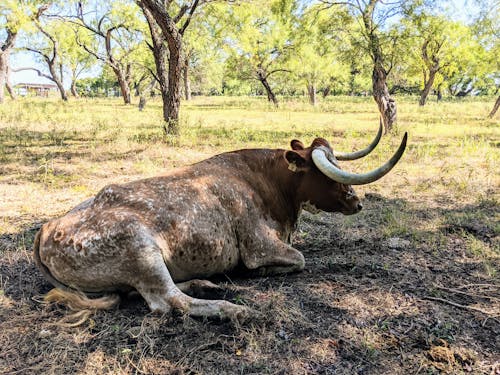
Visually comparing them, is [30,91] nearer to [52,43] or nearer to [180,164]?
[52,43]

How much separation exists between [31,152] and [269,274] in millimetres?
7768

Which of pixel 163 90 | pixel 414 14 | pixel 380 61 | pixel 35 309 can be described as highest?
pixel 414 14

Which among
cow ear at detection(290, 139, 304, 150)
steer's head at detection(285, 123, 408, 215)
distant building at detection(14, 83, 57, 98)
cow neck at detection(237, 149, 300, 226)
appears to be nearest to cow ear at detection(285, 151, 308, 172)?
steer's head at detection(285, 123, 408, 215)

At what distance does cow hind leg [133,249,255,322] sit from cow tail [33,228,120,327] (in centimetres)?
29

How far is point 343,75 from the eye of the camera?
163 ft

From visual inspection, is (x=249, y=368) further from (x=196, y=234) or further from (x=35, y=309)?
(x=35, y=309)

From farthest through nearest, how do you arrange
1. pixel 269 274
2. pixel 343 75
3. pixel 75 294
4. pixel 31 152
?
pixel 343 75
pixel 31 152
pixel 269 274
pixel 75 294

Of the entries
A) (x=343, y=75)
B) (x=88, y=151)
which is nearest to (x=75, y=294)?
(x=88, y=151)

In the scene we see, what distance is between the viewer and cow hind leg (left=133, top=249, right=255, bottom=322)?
3262 millimetres

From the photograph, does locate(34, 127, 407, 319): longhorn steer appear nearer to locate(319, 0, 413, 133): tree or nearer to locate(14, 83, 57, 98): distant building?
locate(319, 0, 413, 133): tree

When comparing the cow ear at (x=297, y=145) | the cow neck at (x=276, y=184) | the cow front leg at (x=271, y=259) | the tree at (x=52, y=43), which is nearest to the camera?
the cow front leg at (x=271, y=259)

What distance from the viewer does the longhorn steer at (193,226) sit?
3324mm

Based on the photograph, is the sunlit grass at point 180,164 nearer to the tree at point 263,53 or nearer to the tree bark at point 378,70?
the tree bark at point 378,70

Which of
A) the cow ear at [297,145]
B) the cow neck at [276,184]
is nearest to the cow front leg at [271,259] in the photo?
the cow neck at [276,184]
